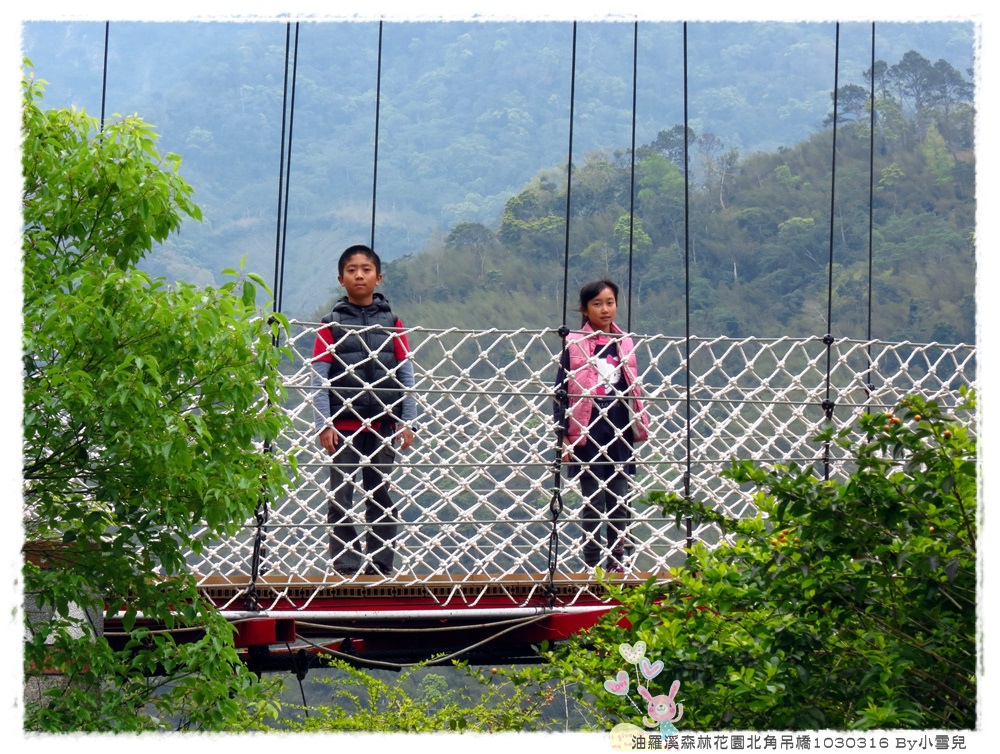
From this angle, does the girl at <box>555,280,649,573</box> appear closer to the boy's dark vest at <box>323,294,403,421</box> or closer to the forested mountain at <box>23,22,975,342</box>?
the boy's dark vest at <box>323,294,403,421</box>

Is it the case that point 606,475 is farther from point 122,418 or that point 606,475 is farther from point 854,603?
point 122,418

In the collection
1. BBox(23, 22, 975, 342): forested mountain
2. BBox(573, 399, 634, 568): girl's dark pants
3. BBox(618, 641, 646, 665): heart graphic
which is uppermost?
BBox(23, 22, 975, 342): forested mountain

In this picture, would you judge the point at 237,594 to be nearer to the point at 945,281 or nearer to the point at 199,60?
the point at 945,281

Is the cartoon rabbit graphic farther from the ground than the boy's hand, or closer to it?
closer to it

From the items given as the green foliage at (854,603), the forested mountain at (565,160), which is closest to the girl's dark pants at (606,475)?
the green foliage at (854,603)

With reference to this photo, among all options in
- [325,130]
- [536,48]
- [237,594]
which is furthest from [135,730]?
[536,48]

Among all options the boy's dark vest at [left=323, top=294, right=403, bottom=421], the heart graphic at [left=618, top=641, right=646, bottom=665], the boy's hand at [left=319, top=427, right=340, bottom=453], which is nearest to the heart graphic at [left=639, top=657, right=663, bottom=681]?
the heart graphic at [left=618, top=641, right=646, bottom=665]

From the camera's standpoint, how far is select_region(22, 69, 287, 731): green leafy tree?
2.49 m

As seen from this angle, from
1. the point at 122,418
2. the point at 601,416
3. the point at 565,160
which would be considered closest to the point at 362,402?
the point at 601,416

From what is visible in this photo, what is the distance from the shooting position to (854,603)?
2412 millimetres

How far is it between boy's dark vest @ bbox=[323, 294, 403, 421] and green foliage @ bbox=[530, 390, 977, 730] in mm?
1025

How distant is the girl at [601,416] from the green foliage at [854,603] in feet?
3.26

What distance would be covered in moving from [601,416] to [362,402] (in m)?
0.66

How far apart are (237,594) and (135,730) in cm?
73
